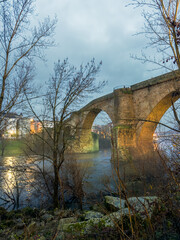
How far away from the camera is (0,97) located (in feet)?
11.9

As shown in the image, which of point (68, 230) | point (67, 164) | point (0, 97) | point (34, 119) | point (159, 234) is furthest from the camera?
point (67, 164)

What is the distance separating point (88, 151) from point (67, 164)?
1831 cm

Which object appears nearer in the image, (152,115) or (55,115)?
(55,115)

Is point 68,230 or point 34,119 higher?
point 34,119

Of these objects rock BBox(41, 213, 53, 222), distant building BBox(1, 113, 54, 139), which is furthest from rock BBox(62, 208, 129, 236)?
distant building BBox(1, 113, 54, 139)

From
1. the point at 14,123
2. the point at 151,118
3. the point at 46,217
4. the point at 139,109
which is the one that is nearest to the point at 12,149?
the point at 139,109

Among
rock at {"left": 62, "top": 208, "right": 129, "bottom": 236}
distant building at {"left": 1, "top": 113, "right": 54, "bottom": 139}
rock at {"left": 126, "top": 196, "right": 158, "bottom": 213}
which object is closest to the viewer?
rock at {"left": 126, "top": 196, "right": 158, "bottom": 213}

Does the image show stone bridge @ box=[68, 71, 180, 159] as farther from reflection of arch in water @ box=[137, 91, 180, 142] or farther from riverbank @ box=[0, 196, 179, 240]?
riverbank @ box=[0, 196, 179, 240]

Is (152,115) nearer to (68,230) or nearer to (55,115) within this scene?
(55,115)

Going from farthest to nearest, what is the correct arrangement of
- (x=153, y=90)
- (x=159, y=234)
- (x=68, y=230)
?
(x=153, y=90) < (x=68, y=230) < (x=159, y=234)

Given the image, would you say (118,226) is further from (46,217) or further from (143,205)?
(46,217)

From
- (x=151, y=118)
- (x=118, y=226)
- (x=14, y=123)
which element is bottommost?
(x=118, y=226)

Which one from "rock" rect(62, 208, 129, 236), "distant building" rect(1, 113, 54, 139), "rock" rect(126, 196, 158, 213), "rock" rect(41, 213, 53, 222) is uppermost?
"distant building" rect(1, 113, 54, 139)

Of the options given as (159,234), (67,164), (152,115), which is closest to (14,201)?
(67,164)
